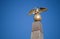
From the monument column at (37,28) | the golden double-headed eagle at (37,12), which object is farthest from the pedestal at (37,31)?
the golden double-headed eagle at (37,12)

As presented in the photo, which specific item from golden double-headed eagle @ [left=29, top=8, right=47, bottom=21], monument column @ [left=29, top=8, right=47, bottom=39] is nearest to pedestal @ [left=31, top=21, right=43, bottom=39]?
monument column @ [left=29, top=8, right=47, bottom=39]

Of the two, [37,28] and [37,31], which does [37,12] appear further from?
[37,31]

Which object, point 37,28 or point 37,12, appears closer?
point 37,28

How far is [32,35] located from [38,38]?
0.27 m

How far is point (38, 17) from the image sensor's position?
4434 millimetres

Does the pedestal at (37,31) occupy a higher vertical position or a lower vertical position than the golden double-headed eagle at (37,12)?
lower

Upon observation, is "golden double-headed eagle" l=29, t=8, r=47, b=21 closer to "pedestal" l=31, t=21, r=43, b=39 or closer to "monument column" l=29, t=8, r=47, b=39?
"monument column" l=29, t=8, r=47, b=39

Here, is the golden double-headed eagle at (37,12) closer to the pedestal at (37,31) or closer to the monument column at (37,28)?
the monument column at (37,28)

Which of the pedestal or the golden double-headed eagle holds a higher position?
the golden double-headed eagle

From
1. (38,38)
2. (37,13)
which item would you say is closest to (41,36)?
(38,38)

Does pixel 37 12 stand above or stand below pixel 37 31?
above

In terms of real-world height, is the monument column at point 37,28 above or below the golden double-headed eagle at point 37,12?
below

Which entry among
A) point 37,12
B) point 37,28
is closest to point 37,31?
point 37,28

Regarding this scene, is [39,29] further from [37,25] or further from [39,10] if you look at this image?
[39,10]
